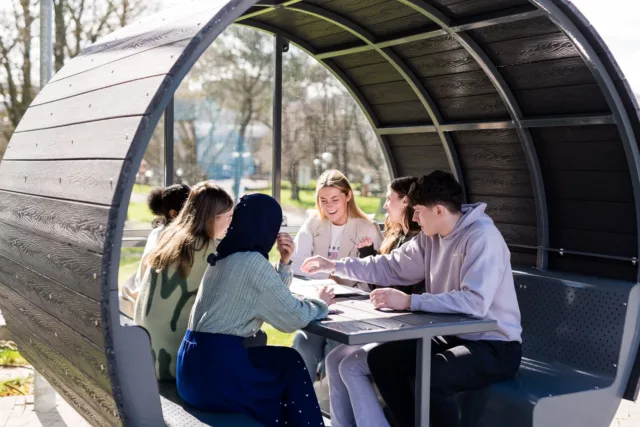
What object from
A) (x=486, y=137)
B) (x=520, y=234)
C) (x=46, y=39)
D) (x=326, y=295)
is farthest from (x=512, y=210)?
(x=46, y=39)

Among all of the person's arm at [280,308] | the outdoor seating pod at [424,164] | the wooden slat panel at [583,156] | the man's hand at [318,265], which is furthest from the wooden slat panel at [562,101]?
the person's arm at [280,308]

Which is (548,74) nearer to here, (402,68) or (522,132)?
(522,132)

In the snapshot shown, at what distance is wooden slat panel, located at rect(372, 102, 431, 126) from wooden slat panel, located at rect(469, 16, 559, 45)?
4.06 feet

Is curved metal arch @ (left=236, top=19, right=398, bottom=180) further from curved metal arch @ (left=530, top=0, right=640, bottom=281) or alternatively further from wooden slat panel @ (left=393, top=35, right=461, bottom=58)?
curved metal arch @ (left=530, top=0, right=640, bottom=281)

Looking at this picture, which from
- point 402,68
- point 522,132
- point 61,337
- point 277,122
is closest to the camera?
point 61,337

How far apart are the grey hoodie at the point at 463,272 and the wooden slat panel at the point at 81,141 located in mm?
1677

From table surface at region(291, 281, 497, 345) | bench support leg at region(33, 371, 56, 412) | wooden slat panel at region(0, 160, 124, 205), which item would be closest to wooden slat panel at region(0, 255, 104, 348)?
wooden slat panel at region(0, 160, 124, 205)

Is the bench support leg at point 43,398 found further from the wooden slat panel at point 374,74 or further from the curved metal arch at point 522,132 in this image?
the curved metal arch at point 522,132

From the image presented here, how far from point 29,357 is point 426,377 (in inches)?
103

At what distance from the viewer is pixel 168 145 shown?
7.00 meters

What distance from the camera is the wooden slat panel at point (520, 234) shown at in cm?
625

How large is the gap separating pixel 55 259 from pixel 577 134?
3.49 metres

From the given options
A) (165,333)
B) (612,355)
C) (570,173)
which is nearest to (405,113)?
(570,173)

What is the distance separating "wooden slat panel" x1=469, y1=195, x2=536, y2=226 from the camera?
6.29 meters
